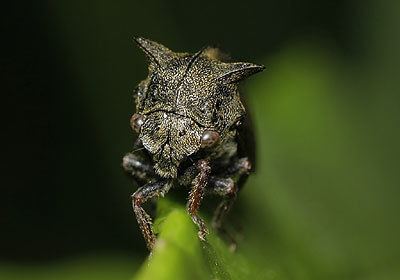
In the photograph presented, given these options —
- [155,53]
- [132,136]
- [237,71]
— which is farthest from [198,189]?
[132,136]

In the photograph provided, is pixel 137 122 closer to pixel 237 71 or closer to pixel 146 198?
pixel 146 198

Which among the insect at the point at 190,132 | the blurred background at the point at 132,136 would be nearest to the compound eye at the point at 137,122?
the insect at the point at 190,132

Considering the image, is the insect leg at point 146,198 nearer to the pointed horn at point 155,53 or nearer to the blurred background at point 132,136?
the pointed horn at point 155,53

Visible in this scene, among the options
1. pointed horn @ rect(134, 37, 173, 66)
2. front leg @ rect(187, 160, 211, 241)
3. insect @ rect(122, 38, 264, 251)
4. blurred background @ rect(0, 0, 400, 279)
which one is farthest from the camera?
blurred background @ rect(0, 0, 400, 279)

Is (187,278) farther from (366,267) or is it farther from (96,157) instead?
(96,157)

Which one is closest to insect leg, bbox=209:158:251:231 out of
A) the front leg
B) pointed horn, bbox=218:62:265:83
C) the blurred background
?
the front leg

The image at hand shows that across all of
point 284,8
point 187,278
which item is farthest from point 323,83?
point 187,278

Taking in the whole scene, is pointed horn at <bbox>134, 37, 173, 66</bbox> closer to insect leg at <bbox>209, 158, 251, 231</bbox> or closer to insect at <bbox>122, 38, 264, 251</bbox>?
insect at <bbox>122, 38, 264, 251</bbox>
